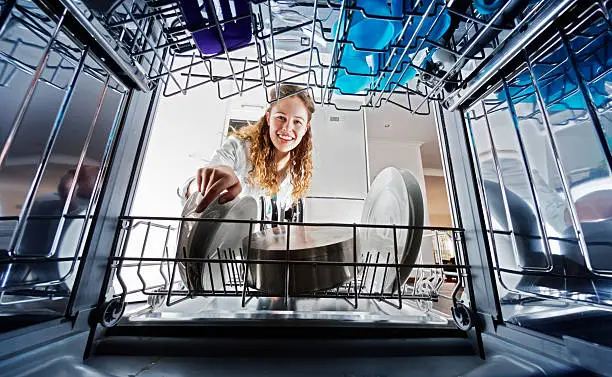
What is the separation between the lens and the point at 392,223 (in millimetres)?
474

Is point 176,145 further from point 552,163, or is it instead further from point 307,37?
point 552,163

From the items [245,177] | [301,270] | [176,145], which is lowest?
[301,270]

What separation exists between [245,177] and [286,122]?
0.24m

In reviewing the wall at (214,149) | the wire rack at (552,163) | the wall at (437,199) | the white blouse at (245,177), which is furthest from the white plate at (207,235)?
the wall at (437,199)

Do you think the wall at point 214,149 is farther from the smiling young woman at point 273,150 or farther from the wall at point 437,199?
the wall at point 437,199

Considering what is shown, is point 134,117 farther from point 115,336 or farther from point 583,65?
point 583,65

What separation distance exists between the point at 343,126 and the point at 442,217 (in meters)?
3.95

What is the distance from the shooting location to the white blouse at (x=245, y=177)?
0.73 meters

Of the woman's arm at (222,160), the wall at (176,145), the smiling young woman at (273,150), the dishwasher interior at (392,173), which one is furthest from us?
the wall at (176,145)

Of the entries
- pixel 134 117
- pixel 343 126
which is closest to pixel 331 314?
pixel 134 117

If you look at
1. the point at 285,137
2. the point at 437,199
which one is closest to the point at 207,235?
the point at 285,137

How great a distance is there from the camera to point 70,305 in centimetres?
29

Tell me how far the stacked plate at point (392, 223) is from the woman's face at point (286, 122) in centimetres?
45

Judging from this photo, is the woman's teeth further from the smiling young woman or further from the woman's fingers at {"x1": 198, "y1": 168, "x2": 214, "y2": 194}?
the woman's fingers at {"x1": 198, "y1": 168, "x2": 214, "y2": 194}
